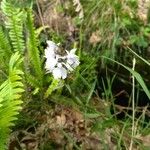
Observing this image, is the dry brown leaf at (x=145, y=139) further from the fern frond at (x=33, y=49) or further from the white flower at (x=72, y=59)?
the fern frond at (x=33, y=49)

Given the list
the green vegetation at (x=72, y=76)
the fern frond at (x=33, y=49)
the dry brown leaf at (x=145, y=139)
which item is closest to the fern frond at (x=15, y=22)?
the green vegetation at (x=72, y=76)

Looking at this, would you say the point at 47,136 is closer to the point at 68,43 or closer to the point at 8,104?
the point at 8,104

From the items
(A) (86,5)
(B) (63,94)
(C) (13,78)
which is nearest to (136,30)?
(A) (86,5)

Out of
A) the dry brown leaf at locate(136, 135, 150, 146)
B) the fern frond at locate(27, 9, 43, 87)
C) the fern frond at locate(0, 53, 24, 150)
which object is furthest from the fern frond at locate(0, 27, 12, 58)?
the dry brown leaf at locate(136, 135, 150, 146)

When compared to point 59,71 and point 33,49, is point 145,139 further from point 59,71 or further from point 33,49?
point 33,49

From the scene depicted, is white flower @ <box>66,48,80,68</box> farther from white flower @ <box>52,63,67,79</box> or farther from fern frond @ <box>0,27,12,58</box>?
fern frond @ <box>0,27,12,58</box>


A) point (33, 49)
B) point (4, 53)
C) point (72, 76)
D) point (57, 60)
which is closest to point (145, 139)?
point (72, 76)

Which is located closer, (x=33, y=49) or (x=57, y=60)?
(x=57, y=60)
